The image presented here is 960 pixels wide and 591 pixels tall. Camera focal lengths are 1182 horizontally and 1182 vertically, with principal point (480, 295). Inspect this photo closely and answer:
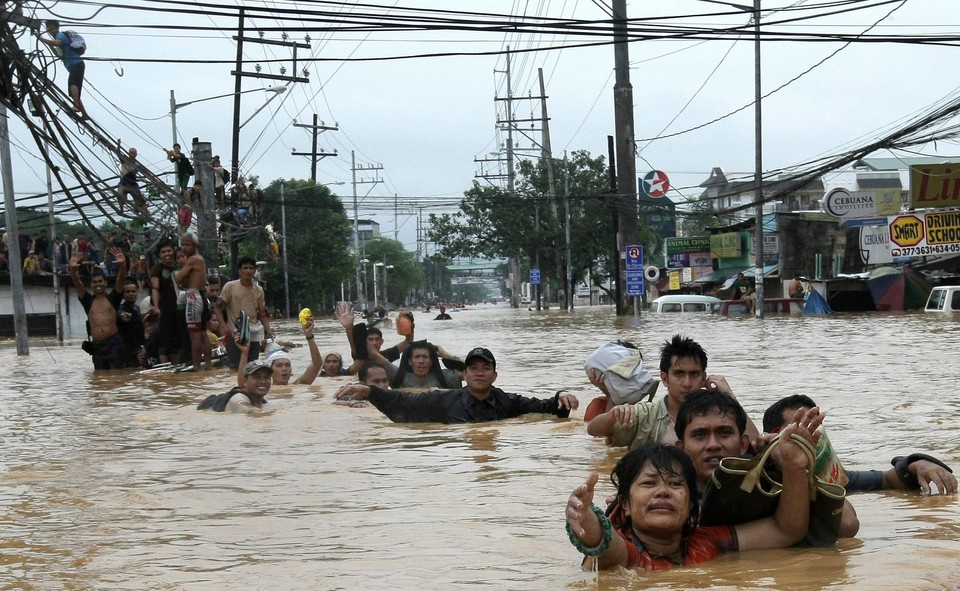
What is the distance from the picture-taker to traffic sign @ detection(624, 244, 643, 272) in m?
31.8

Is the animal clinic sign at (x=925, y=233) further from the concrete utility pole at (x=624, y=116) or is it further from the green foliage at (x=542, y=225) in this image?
the green foliage at (x=542, y=225)

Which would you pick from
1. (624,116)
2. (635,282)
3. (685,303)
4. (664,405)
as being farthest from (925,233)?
(664,405)

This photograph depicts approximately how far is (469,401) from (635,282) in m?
23.6

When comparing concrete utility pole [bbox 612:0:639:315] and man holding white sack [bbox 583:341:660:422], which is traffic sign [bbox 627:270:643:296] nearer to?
concrete utility pole [bbox 612:0:639:315]

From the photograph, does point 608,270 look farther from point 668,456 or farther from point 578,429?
point 668,456

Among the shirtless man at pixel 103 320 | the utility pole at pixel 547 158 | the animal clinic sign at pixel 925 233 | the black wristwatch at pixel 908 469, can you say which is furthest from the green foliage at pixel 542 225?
the black wristwatch at pixel 908 469

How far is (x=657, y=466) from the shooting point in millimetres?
4688

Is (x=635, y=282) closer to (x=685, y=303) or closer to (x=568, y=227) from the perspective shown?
(x=685, y=303)

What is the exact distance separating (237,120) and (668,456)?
29365 mm

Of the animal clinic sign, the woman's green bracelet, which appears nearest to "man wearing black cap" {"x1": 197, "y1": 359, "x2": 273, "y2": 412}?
the woman's green bracelet

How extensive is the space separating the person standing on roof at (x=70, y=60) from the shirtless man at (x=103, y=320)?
8262 millimetres

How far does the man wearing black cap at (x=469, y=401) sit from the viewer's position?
939 cm

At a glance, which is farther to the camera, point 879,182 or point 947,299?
point 879,182

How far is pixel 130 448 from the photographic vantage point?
958 centimetres
